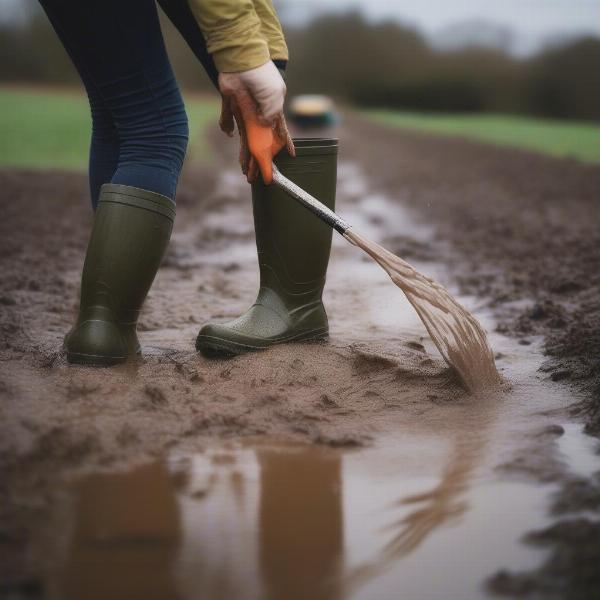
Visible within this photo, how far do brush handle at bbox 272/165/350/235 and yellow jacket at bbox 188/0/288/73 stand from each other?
1.33 feet

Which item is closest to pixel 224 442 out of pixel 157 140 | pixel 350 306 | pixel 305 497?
pixel 305 497

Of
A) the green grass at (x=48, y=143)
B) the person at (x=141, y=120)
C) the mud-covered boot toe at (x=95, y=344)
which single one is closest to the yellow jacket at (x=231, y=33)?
the person at (x=141, y=120)

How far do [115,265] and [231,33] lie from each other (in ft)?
2.28

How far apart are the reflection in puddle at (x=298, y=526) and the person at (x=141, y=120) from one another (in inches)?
25.3

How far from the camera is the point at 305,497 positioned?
1.59 meters

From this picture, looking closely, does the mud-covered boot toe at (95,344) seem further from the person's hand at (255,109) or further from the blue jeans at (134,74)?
the person's hand at (255,109)

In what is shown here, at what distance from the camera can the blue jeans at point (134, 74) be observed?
2072 mm

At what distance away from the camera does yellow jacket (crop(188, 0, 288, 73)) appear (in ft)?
6.47

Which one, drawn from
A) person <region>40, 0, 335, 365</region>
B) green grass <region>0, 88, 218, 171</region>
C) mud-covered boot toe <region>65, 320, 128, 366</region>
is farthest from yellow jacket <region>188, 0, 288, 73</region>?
green grass <region>0, 88, 218, 171</region>

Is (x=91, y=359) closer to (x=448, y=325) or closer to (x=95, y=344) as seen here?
(x=95, y=344)

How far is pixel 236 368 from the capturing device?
7.54 feet

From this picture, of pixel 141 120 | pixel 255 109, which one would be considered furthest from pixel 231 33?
pixel 141 120

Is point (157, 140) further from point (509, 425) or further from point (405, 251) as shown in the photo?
point (405, 251)

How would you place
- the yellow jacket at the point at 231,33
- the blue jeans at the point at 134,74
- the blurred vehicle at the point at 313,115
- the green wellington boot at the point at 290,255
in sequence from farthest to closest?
the blurred vehicle at the point at 313,115, the green wellington boot at the point at 290,255, the blue jeans at the point at 134,74, the yellow jacket at the point at 231,33
